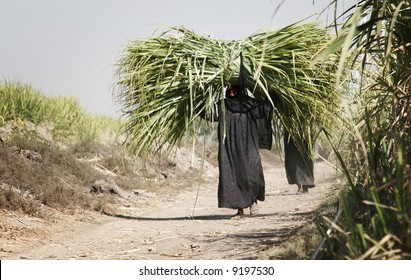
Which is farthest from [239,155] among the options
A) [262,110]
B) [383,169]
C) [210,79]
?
[383,169]

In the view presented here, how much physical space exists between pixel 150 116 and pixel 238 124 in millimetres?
894

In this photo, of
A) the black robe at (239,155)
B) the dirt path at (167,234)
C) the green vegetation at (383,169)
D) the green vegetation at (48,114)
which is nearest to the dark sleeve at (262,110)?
the black robe at (239,155)

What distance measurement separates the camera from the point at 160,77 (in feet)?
21.3

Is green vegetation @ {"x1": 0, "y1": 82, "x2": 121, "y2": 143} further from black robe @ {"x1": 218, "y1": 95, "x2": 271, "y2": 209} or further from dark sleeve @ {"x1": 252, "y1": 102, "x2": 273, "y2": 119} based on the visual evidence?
dark sleeve @ {"x1": 252, "y1": 102, "x2": 273, "y2": 119}

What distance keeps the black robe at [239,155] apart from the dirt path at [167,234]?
0.80 feet

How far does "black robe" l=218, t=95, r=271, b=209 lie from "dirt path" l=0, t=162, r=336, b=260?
24cm

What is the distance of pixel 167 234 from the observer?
5922mm

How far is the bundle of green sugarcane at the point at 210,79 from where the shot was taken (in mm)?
6238

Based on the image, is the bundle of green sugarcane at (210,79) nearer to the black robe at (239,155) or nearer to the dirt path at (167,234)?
the black robe at (239,155)

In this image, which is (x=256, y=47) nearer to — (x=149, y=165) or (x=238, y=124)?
(x=238, y=124)

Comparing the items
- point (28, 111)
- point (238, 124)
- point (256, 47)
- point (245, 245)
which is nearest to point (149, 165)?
point (28, 111)

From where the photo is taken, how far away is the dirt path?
16.1ft

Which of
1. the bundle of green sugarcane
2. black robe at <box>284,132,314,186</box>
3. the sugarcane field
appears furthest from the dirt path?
the bundle of green sugarcane

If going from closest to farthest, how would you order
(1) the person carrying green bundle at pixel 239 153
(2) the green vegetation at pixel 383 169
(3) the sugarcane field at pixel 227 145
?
(2) the green vegetation at pixel 383 169
(3) the sugarcane field at pixel 227 145
(1) the person carrying green bundle at pixel 239 153
